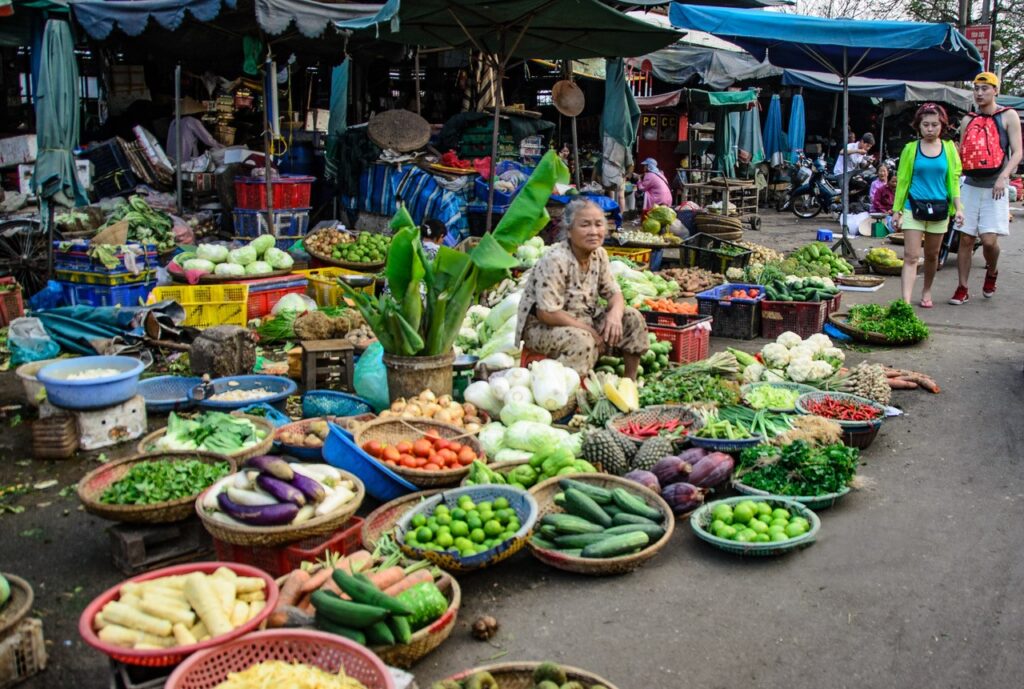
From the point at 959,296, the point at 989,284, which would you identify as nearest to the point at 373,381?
the point at 959,296

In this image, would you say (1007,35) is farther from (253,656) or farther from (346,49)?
(253,656)

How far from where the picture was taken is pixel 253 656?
267 centimetres

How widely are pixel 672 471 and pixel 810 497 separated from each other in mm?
682

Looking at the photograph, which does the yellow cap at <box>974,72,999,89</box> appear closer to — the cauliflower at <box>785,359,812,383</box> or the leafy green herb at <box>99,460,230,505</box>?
the cauliflower at <box>785,359,812,383</box>

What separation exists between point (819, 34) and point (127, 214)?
8.45 metres

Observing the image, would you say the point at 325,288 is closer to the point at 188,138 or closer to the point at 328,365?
the point at 328,365

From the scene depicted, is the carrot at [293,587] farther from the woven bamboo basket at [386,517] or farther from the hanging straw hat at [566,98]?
the hanging straw hat at [566,98]

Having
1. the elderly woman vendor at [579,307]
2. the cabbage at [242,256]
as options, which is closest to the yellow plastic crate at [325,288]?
the cabbage at [242,256]

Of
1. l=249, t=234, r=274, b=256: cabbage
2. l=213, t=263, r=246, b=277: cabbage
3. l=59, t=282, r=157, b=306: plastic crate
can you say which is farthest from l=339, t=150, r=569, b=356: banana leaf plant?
l=249, t=234, r=274, b=256: cabbage

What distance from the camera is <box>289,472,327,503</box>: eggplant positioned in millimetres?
3539

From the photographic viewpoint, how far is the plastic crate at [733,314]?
819cm

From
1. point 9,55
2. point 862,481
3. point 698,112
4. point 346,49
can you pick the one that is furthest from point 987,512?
point 698,112

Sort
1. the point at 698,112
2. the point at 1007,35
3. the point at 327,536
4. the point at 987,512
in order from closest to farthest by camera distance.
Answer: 1. the point at 327,536
2. the point at 987,512
3. the point at 698,112
4. the point at 1007,35

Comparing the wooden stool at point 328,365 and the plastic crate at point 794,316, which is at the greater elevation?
the plastic crate at point 794,316
